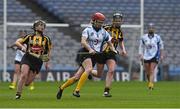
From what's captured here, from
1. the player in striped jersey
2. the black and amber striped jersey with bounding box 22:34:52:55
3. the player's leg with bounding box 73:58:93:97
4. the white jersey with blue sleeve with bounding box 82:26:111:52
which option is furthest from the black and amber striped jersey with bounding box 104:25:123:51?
the black and amber striped jersey with bounding box 22:34:52:55

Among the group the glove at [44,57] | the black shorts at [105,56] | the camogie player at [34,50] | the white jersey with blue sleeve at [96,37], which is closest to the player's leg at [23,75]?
the camogie player at [34,50]

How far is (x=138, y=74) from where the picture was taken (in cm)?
3888

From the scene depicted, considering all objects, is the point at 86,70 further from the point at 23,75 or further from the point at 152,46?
the point at 152,46

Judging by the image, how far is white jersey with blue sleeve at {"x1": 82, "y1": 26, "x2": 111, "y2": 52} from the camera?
2078 cm

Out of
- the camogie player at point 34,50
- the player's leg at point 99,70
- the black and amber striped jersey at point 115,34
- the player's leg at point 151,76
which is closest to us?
the camogie player at point 34,50

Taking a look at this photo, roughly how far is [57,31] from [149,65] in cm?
1188

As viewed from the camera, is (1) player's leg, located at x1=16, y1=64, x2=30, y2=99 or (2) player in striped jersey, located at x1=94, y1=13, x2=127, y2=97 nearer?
(1) player's leg, located at x1=16, y1=64, x2=30, y2=99

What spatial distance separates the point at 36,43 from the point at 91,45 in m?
1.50

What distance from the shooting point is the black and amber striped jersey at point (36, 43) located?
20281 millimetres

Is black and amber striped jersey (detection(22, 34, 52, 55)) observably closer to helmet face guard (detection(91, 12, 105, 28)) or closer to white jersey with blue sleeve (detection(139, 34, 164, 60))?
helmet face guard (detection(91, 12, 105, 28))

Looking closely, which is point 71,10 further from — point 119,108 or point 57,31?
point 119,108

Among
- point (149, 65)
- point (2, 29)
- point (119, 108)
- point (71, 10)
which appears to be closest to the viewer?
point (119, 108)

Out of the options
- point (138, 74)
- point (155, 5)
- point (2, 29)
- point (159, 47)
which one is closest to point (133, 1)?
point (155, 5)

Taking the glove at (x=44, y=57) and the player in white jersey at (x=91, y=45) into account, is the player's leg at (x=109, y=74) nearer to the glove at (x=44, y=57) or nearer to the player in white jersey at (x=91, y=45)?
the player in white jersey at (x=91, y=45)
